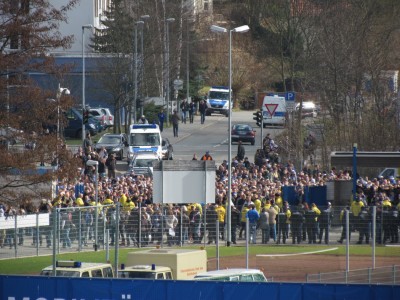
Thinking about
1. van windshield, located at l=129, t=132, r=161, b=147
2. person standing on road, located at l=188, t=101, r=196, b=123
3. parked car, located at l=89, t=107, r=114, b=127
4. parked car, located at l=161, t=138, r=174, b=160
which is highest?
person standing on road, located at l=188, t=101, r=196, b=123

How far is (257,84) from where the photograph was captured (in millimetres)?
99625

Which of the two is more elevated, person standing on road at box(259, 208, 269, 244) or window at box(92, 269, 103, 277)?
person standing on road at box(259, 208, 269, 244)

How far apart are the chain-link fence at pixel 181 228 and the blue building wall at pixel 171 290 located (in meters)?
8.08

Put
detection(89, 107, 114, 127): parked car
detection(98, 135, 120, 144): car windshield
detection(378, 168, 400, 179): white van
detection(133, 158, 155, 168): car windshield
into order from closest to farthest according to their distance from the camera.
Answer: detection(378, 168, 400, 179): white van
detection(133, 158, 155, 168): car windshield
detection(98, 135, 120, 144): car windshield
detection(89, 107, 114, 127): parked car

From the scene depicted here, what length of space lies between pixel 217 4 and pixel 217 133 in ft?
118

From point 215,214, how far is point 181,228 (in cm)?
137

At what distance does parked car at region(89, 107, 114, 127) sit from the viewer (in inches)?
→ 3184

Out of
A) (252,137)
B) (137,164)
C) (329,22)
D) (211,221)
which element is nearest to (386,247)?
(211,221)

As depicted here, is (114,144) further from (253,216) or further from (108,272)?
(108,272)

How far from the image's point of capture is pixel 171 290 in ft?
75.4

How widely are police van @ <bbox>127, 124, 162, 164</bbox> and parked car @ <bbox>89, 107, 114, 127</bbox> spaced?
14.5m

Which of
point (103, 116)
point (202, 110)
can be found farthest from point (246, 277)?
point (202, 110)

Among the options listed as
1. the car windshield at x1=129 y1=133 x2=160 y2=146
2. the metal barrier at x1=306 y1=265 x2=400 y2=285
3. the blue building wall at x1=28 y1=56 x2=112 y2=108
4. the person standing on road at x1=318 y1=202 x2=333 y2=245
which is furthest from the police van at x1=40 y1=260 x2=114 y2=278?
the blue building wall at x1=28 y1=56 x2=112 y2=108

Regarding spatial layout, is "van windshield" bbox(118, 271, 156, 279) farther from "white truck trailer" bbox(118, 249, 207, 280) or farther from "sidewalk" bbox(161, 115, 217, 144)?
"sidewalk" bbox(161, 115, 217, 144)
